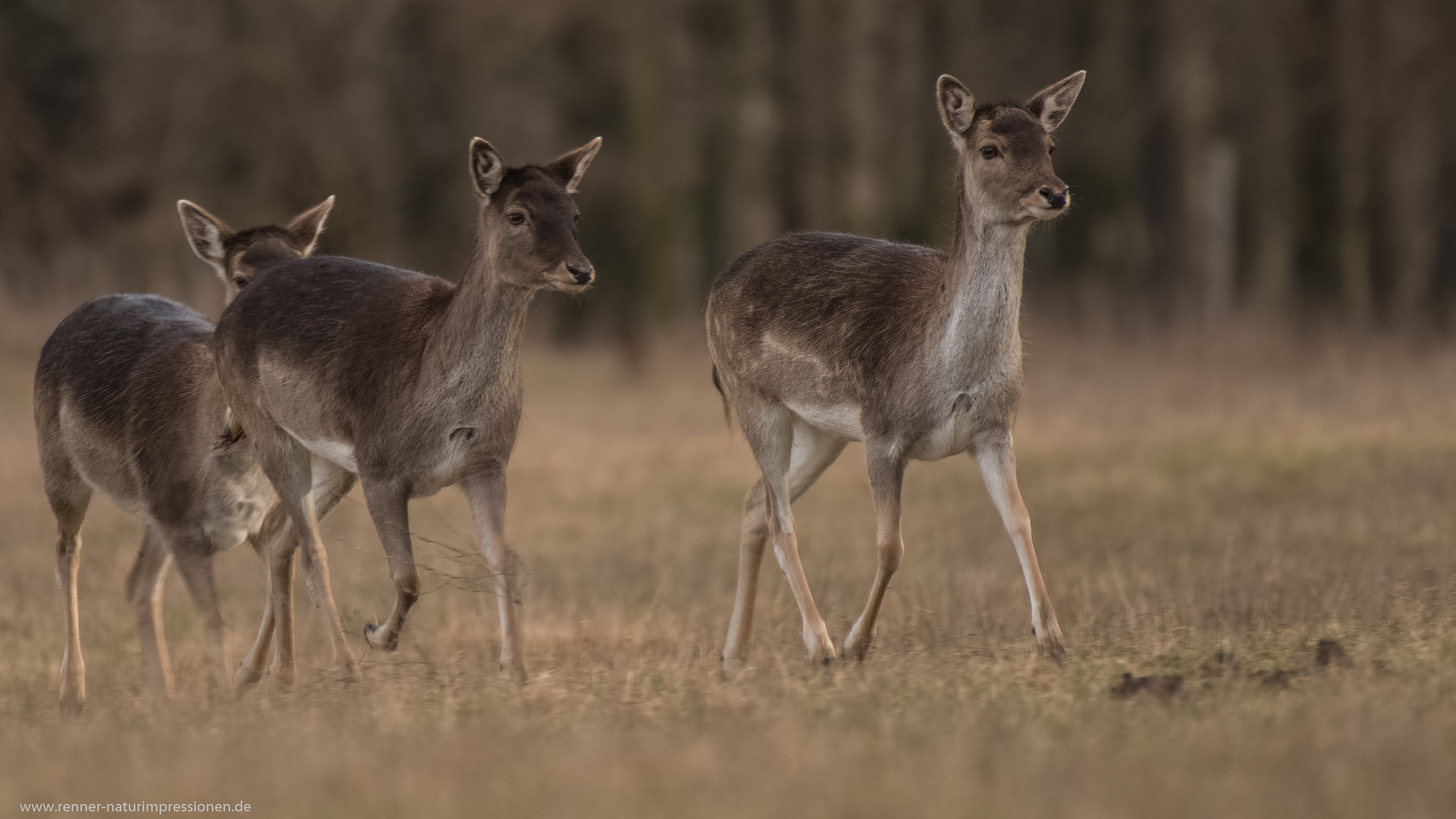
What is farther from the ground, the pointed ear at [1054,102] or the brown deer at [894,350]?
the pointed ear at [1054,102]

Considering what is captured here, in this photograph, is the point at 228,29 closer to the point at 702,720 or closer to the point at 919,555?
the point at 919,555

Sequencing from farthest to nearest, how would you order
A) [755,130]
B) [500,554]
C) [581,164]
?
[755,130], [581,164], [500,554]

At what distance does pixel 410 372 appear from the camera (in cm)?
749

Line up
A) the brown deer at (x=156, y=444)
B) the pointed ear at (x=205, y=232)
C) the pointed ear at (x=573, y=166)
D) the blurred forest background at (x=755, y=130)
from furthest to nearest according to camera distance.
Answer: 1. the blurred forest background at (x=755, y=130)
2. the pointed ear at (x=205, y=232)
3. the brown deer at (x=156, y=444)
4. the pointed ear at (x=573, y=166)

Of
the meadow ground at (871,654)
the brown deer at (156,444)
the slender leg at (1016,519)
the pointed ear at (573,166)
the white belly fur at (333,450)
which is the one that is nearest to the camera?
the meadow ground at (871,654)

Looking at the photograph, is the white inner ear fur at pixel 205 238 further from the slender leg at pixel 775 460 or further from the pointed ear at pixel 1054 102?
the pointed ear at pixel 1054 102

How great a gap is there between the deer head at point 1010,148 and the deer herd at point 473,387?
0.04 feet

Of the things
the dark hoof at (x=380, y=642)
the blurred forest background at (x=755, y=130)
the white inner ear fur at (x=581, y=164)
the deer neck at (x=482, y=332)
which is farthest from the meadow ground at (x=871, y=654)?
the blurred forest background at (x=755, y=130)

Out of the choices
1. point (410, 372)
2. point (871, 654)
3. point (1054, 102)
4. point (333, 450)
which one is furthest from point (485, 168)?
point (871, 654)

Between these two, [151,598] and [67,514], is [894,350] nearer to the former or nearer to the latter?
[151,598]

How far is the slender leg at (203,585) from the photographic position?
7902 mm

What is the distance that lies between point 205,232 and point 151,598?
6.18 ft

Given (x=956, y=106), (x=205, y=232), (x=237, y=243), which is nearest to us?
(x=956, y=106)

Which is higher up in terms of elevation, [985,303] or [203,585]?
[985,303]
